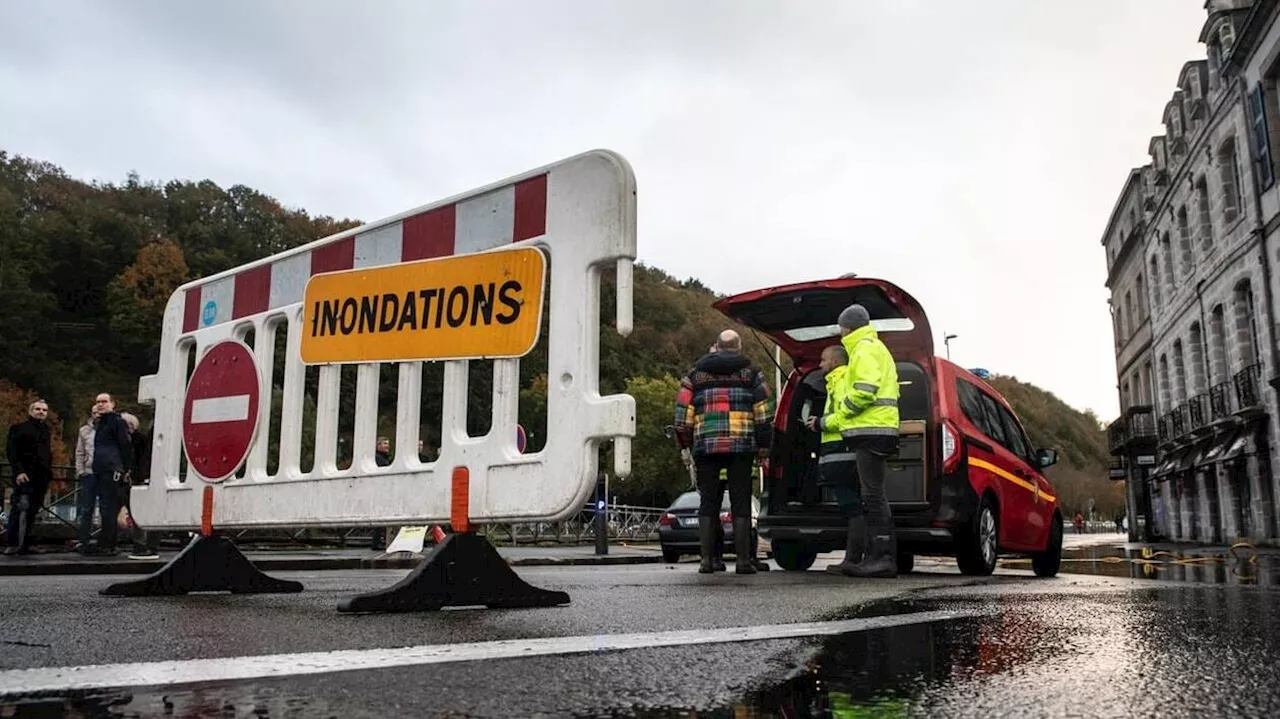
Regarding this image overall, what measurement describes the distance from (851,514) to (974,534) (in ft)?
3.53

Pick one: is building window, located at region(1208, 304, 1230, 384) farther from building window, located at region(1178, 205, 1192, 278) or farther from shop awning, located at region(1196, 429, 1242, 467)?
building window, located at region(1178, 205, 1192, 278)

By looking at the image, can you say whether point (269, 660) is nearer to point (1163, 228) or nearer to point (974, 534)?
point (974, 534)

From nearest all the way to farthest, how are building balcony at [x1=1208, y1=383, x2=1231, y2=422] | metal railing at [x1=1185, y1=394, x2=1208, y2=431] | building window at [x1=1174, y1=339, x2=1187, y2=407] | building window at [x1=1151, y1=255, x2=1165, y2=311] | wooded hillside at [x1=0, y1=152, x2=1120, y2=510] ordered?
building balcony at [x1=1208, y1=383, x2=1231, y2=422]
metal railing at [x1=1185, y1=394, x2=1208, y2=431]
building window at [x1=1174, y1=339, x2=1187, y2=407]
building window at [x1=1151, y1=255, x2=1165, y2=311]
wooded hillside at [x1=0, y1=152, x2=1120, y2=510]

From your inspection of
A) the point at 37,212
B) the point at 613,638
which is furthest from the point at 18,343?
the point at 613,638

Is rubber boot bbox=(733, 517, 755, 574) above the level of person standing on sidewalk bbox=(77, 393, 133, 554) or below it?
below

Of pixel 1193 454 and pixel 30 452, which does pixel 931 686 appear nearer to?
pixel 30 452

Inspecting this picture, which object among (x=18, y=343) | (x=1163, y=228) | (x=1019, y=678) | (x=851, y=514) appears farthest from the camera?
(x=18, y=343)

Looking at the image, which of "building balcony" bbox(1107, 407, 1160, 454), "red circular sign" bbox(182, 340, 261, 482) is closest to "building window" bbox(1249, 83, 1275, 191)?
"building balcony" bbox(1107, 407, 1160, 454)

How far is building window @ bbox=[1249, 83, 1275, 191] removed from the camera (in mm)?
26172

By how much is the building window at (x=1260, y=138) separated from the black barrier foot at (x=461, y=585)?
27789mm

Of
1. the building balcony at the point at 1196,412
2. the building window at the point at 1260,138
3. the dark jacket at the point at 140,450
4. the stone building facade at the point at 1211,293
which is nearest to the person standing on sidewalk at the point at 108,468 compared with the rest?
the dark jacket at the point at 140,450

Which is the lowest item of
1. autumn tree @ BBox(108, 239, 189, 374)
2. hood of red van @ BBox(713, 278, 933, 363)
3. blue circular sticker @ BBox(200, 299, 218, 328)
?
blue circular sticker @ BBox(200, 299, 218, 328)

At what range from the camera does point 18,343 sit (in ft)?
203

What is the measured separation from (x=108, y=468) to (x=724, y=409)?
24.0ft
